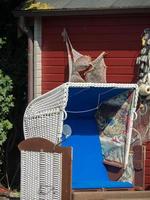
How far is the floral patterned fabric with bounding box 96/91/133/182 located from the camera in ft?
32.2

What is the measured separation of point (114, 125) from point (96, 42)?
1874 millimetres

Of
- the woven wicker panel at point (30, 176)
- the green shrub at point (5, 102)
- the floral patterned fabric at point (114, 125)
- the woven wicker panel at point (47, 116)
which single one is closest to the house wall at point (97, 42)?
the green shrub at point (5, 102)

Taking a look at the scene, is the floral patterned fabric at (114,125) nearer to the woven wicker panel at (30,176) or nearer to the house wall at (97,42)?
the house wall at (97,42)

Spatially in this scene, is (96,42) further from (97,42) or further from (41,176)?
(41,176)

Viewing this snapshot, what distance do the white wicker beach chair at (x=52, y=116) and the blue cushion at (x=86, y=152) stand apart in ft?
1.02

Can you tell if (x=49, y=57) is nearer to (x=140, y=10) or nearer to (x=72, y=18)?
(x=72, y=18)

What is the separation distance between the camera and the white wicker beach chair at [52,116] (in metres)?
Answer: 8.85

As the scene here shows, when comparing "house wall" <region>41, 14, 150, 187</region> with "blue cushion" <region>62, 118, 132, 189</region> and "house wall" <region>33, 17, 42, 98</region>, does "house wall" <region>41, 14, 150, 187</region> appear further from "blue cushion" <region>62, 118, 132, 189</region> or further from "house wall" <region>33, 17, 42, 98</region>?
"blue cushion" <region>62, 118, 132, 189</region>

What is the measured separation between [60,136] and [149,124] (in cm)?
210

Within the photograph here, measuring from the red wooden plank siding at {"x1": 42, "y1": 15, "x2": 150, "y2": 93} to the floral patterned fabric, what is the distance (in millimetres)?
1135

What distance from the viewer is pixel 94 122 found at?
33.2 feet

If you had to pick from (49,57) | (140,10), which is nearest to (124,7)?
(140,10)

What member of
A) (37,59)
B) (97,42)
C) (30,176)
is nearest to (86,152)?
(30,176)

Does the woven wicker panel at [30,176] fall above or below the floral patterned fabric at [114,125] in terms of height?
below
